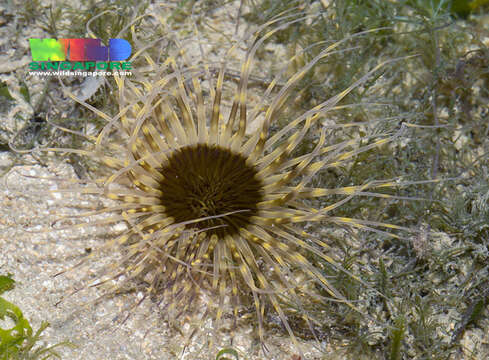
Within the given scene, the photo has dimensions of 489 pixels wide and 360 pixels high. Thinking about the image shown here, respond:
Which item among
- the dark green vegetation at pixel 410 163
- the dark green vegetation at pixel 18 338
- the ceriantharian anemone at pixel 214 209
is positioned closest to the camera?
the dark green vegetation at pixel 18 338

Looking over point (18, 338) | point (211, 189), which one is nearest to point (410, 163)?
point (211, 189)

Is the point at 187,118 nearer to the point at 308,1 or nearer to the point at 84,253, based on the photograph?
the point at 84,253

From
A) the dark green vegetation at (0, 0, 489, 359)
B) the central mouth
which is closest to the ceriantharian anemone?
the central mouth

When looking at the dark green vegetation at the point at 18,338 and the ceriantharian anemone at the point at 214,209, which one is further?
the ceriantharian anemone at the point at 214,209

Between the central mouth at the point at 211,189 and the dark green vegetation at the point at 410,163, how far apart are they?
2.11ft

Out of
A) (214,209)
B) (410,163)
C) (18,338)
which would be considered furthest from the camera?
(410,163)

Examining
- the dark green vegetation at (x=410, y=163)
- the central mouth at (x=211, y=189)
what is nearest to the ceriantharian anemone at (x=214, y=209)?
the central mouth at (x=211, y=189)

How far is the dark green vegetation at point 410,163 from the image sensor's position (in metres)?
2.76

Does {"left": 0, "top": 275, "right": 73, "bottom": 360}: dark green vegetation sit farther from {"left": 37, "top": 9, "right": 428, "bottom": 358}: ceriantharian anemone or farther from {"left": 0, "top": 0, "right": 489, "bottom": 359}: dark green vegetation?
{"left": 0, "top": 0, "right": 489, "bottom": 359}: dark green vegetation

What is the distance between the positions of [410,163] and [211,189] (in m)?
1.48

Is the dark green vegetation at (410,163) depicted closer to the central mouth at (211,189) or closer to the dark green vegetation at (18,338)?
the central mouth at (211,189)

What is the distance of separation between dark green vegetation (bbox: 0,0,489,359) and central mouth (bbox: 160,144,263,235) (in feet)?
2.11

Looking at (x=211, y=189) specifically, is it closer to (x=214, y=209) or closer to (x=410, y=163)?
(x=214, y=209)

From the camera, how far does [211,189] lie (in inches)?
102
